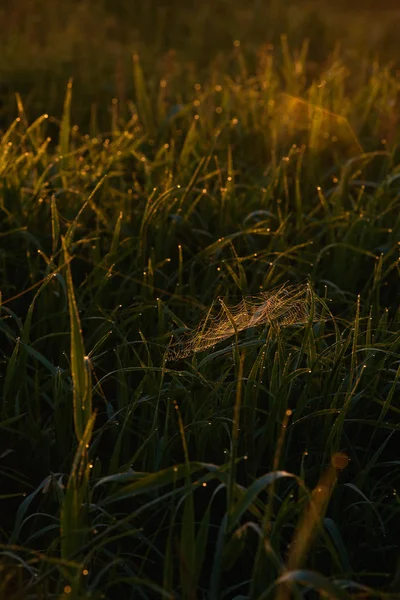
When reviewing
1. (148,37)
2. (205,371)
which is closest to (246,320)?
(205,371)

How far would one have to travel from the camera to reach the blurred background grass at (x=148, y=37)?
4.35m

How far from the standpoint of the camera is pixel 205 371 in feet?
5.87

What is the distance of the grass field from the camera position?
1.33m

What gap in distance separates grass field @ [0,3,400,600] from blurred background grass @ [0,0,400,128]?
117 centimetres

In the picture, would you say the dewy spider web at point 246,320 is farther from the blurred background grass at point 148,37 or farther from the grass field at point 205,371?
the blurred background grass at point 148,37

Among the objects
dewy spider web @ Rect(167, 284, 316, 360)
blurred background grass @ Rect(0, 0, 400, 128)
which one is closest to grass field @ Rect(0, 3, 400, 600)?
dewy spider web @ Rect(167, 284, 316, 360)

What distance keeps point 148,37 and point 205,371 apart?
4170 mm

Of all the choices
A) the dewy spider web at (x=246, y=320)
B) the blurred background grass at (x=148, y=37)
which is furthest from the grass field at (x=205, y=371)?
the blurred background grass at (x=148, y=37)

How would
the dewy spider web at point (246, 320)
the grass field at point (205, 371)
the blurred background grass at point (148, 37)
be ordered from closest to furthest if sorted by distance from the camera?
the grass field at point (205, 371) → the dewy spider web at point (246, 320) → the blurred background grass at point (148, 37)

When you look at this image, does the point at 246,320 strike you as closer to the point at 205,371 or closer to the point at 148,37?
the point at 205,371

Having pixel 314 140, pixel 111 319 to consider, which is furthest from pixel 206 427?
pixel 314 140

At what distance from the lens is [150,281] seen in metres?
2.10

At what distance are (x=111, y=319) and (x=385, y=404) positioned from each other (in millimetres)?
699

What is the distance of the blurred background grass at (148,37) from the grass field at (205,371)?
1167 millimetres
